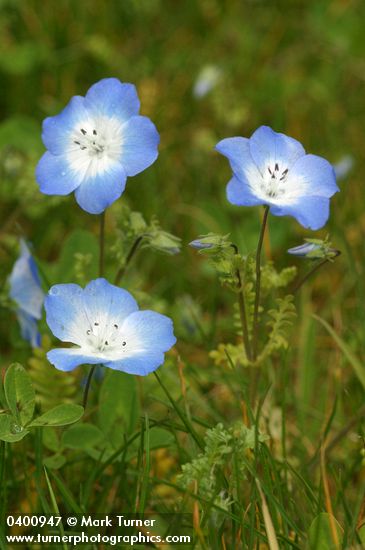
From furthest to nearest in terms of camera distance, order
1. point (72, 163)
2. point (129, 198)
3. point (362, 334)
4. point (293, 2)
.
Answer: point (293, 2), point (129, 198), point (362, 334), point (72, 163)

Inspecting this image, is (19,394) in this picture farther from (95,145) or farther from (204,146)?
(204,146)

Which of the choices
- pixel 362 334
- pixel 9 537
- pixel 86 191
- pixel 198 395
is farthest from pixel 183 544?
pixel 362 334

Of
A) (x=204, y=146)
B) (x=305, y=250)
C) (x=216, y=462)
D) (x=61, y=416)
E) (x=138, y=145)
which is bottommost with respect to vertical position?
(x=216, y=462)

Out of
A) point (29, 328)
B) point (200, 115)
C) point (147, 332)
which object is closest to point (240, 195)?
point (147, 332)

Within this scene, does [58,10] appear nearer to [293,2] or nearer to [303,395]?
[293,2]

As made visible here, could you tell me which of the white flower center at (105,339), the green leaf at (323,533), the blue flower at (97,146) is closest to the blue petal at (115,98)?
the blue flower at (97,146)

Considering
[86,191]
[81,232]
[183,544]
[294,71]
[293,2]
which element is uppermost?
[293,2]

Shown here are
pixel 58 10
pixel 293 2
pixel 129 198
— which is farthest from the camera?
pixel 293 2
